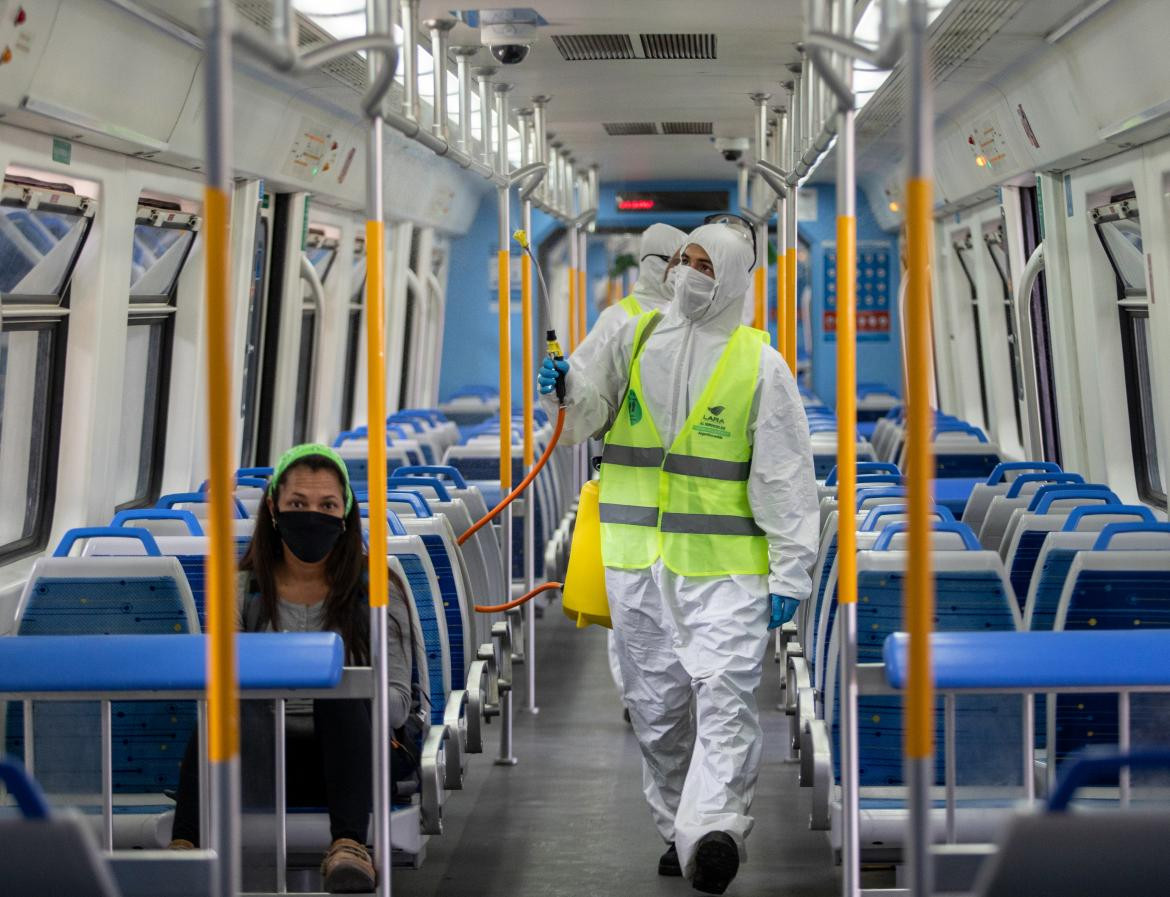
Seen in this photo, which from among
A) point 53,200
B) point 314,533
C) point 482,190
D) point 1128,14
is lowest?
point 314,533

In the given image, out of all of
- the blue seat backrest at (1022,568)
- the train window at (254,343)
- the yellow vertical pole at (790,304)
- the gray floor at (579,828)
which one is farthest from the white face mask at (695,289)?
the train window at (254,343)

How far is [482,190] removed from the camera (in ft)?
53.0

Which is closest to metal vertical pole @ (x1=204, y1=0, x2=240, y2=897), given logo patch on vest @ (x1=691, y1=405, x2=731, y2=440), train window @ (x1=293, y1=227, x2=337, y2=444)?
logo patch on vest @ (x1=691, y1=405, x2=731, y2=440)

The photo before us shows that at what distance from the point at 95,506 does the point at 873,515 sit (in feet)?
10.1

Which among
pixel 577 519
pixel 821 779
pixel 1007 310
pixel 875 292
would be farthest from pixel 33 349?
pixel 875 292

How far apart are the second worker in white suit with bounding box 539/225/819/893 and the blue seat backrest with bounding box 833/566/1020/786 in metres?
0.42

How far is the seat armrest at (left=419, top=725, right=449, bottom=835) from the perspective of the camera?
4184mm

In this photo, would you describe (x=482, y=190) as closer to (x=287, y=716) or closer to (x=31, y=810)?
(x=287, y=716)

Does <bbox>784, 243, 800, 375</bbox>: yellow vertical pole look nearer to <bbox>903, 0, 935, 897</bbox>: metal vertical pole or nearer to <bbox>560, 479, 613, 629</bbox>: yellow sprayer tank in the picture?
<bbox>560, 479, 613, 629</bbox>: yellow sprayer tank

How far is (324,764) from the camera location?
13.1ft

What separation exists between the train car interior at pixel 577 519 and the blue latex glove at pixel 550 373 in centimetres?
1

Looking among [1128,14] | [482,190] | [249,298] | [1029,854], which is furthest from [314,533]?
[482,190]

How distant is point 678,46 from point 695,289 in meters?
2.30

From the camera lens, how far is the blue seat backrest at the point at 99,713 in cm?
389
